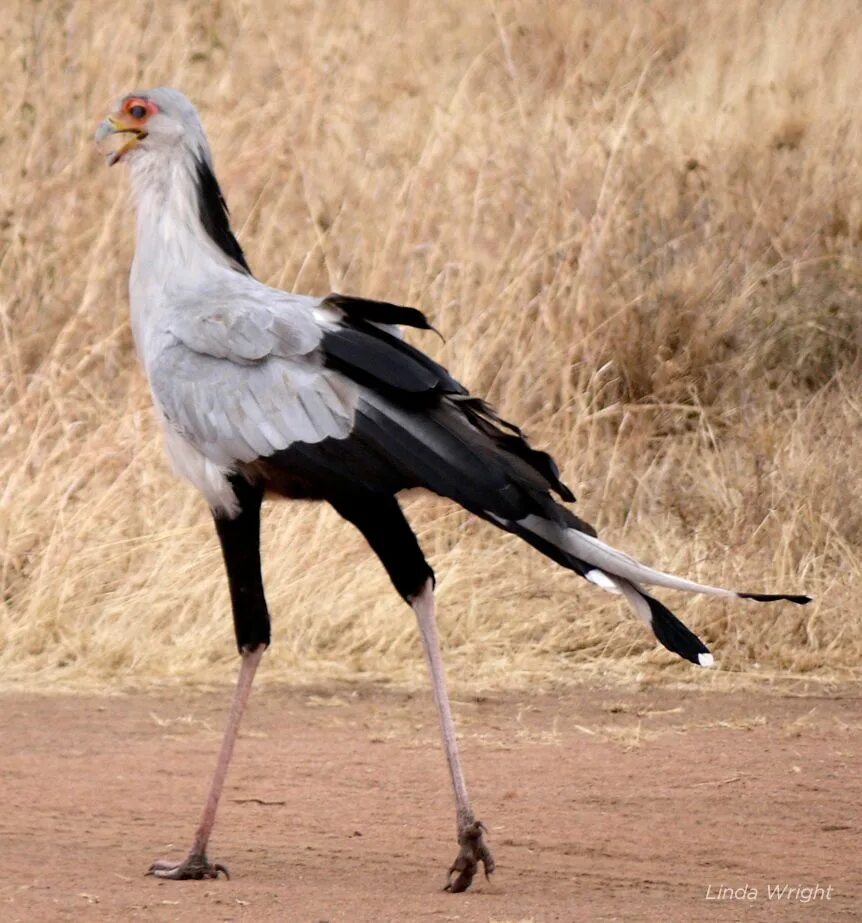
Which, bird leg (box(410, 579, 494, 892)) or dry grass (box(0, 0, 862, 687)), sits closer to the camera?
bird leg (box(410, 579, 494, 892))

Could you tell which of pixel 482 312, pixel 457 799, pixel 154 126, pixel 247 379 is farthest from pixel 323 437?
pixel 482 312

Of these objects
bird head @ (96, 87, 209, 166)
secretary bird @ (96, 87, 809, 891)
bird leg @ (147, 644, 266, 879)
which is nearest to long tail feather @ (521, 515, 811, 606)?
secretary bird @ (96, 87, 809, 891)

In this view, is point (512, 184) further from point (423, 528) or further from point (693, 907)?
point (693, 907)

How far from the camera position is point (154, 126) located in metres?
5.14

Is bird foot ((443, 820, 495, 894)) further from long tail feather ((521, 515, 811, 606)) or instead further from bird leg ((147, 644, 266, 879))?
long tail feather ((521, 515, 811, 606))

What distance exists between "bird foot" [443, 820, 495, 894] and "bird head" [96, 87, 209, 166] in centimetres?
203

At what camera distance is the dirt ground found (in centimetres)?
425

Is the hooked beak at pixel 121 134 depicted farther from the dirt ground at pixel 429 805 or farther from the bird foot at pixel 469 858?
the bird foot at pixel 469 858

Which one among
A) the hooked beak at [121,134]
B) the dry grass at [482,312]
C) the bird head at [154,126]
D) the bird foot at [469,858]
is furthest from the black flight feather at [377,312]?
the dry grass at [482,312]

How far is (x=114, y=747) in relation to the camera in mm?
6004

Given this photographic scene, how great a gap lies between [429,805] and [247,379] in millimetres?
1449

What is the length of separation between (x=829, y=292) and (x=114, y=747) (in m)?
5.03

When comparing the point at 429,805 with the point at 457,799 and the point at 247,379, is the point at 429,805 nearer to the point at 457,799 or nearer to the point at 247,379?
the point at 457,799

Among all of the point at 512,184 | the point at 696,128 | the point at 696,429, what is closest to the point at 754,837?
the point at 696,429
